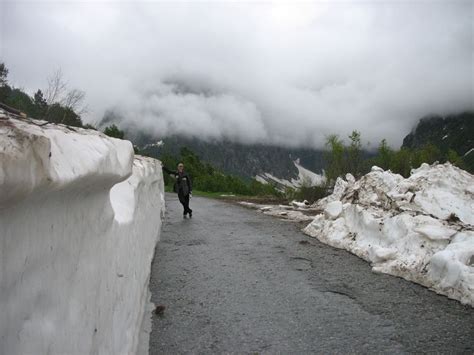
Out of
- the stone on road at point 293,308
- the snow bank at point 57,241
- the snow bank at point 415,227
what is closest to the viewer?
the snow bank at point 57,241

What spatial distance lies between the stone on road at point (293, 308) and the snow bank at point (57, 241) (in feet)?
4.44

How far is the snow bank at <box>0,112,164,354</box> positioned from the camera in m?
1.53

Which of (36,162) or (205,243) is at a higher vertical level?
(36,162)

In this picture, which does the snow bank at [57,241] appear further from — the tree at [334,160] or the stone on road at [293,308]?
the tree at [334,160]

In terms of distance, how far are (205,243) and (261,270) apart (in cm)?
257

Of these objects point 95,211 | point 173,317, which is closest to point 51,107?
point 173,317

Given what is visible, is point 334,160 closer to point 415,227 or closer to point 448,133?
point 415,227

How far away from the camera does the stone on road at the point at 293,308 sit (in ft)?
12.6

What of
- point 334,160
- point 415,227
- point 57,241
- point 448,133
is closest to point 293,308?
point 415,227

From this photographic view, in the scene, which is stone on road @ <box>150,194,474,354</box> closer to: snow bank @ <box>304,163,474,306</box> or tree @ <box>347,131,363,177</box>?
snow bank @ <box>304,163,474,306</box>

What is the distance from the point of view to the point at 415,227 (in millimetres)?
6777

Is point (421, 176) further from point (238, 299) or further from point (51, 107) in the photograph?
point (51, 107)

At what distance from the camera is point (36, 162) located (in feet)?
5.04

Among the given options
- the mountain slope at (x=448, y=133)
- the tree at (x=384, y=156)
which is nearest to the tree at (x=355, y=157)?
the tree at (x=384, y=156)
